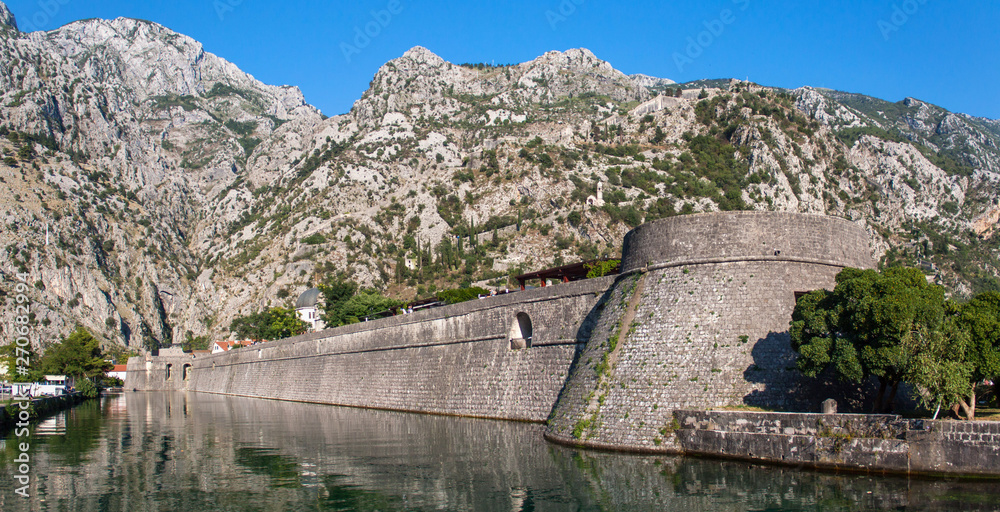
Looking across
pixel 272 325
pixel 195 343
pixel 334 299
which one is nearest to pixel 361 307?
pixel 334 299

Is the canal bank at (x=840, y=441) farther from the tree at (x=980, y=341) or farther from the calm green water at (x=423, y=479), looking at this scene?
the tree at (x=980, y=341)

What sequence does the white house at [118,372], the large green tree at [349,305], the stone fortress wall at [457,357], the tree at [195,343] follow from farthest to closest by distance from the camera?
1. the tree at [195,343]
2. the white house at [118,372]
3. the large green tree at [349,305]
4. the stone fortress wall at [457,357]

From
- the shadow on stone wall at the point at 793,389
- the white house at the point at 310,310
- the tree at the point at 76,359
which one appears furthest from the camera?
the white house at the point at 310,310

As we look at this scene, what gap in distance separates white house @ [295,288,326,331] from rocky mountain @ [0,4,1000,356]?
6.67 meters

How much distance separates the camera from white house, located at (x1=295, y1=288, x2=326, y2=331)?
9512cm

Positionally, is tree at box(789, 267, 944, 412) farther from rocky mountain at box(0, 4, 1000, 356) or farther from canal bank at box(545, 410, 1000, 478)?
rocky mountain at box(0, 4, 1000, 356)

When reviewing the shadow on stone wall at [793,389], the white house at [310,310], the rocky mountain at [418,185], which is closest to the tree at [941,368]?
the shadow on stone wall at [793,389]

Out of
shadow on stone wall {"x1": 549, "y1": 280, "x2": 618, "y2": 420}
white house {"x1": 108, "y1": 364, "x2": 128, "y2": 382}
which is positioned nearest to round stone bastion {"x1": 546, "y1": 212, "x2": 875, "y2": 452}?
shadow on stone wall {"x1": 549, "y1": 280, "x2": 618, "y2": 420}

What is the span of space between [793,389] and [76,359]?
86.2 meters

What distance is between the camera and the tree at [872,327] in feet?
54.9

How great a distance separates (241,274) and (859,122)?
11826 cm

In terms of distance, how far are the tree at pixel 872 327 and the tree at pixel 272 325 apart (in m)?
77.0

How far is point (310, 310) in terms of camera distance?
9638 cm

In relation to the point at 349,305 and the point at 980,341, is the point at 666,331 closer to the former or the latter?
the point at 980,341
